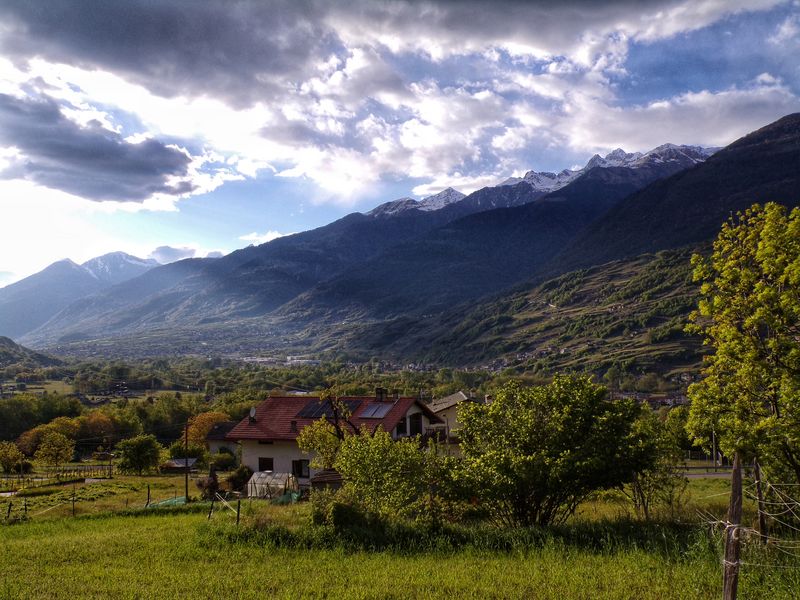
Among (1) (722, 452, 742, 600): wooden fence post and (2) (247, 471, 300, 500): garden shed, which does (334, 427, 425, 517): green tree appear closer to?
(1) (722, 452, 742, 600): wooden fence post

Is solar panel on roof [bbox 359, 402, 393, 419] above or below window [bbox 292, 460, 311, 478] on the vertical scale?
above

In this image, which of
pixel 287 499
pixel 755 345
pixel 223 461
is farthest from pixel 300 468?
pixel 755 345

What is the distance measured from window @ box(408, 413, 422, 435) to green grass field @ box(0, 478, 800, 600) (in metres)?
29.0

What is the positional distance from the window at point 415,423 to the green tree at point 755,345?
113 feet

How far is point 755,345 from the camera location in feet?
49.2

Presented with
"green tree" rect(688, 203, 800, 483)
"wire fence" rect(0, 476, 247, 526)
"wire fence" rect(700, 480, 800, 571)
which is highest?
"green tree" rect(688, 203, 800, 483)

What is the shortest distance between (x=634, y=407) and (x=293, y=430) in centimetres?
3241

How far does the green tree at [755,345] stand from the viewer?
1384cm

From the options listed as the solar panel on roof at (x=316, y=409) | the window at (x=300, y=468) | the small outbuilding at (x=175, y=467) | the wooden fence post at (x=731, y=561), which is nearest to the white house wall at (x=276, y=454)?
the window at (x=300, y=468)

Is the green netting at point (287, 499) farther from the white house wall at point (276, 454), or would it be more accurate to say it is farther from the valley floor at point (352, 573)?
the valley floor at point (352, 573)

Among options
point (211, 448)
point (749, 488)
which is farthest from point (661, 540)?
point (211, 448)

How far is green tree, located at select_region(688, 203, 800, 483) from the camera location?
13844mm

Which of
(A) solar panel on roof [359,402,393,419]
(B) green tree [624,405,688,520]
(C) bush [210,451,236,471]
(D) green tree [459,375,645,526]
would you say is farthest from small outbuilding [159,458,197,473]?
(B) green tree [624,405,688,520]

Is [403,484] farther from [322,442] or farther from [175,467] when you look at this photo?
[175,467]
